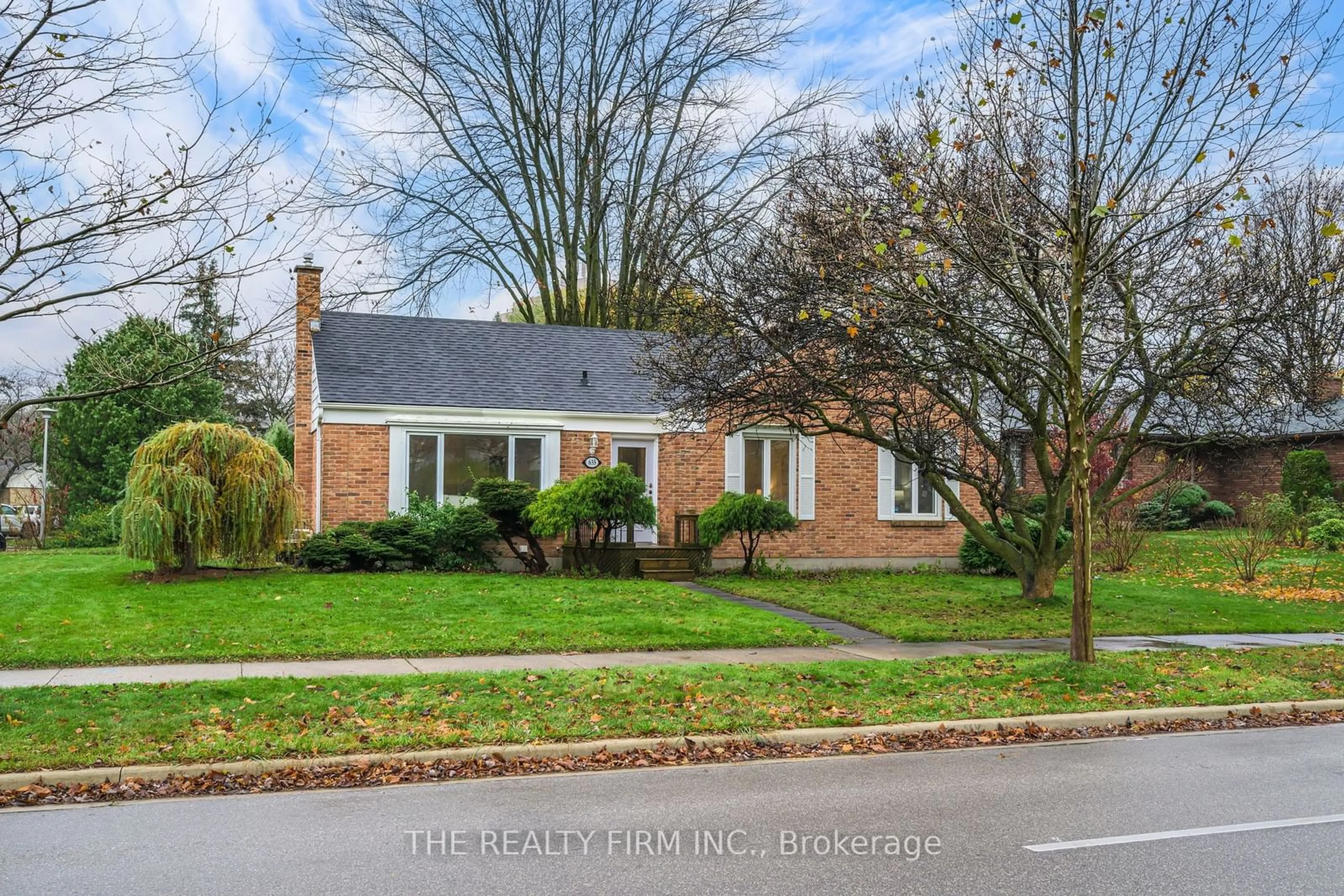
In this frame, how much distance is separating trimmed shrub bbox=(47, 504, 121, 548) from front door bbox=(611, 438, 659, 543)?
13.8 m

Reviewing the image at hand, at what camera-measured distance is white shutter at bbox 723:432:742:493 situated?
71.7ft

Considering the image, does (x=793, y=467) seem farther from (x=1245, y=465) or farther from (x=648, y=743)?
(x=1245, y=465)

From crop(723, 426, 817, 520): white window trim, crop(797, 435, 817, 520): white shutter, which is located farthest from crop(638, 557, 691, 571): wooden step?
crop(797, 435, 817, 520): white shutter

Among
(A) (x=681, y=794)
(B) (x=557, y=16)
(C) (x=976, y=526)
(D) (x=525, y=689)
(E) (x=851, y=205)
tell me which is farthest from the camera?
(B) (x=557, y=16)

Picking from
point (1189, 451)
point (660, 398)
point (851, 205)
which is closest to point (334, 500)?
point (660, 398)

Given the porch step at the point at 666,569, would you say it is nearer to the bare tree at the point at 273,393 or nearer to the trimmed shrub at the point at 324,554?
the trimmed shrub at the point at 324,554

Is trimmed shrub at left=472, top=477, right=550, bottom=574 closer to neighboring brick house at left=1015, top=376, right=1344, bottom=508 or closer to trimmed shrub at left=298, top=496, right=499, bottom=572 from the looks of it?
trimmed shrub at left=298, top=496, right=499, bottom=572

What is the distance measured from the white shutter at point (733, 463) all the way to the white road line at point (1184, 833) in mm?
15741

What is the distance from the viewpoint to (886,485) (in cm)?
2305

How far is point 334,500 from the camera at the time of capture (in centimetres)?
1938

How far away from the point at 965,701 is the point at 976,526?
761cm

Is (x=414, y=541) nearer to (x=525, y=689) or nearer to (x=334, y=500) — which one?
(x=334, y=500)

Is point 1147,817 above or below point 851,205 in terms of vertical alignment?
below

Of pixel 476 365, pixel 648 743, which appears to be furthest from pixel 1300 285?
pixel 476 365
